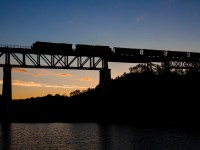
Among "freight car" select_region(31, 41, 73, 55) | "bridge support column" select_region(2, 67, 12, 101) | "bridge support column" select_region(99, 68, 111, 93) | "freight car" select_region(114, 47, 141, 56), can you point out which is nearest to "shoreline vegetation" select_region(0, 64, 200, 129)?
"bridge support column" select_region(99, 68, 111, 93)

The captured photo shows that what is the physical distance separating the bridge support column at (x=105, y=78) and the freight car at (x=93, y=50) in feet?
13.0

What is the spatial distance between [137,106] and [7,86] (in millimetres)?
37647

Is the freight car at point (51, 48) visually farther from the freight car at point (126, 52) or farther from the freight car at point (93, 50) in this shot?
the freight car at point (126, 52)

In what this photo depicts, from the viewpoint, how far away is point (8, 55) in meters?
75.2

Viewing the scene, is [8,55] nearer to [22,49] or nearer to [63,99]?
[22,49]

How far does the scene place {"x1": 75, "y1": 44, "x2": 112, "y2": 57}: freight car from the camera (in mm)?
81312

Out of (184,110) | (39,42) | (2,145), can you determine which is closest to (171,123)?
(184,110)

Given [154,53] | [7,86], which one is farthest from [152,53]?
[7,86]

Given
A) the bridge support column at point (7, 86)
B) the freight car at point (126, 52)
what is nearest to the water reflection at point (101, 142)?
the bridge support column at point (7, 86)

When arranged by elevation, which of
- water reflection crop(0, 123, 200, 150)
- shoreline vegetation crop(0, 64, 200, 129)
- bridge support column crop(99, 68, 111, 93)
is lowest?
water reflection crop(0, 123, 200, 150)

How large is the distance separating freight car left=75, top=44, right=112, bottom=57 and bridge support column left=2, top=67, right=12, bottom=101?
53.3 ft

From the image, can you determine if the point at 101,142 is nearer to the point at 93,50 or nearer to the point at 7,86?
the point at 7,86

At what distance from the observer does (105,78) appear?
83.9m

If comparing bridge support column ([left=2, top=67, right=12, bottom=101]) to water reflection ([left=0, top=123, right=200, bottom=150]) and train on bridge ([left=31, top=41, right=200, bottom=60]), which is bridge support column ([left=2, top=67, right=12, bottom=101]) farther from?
water reflection ([left=0, top=123, right=200, bottom=150])
